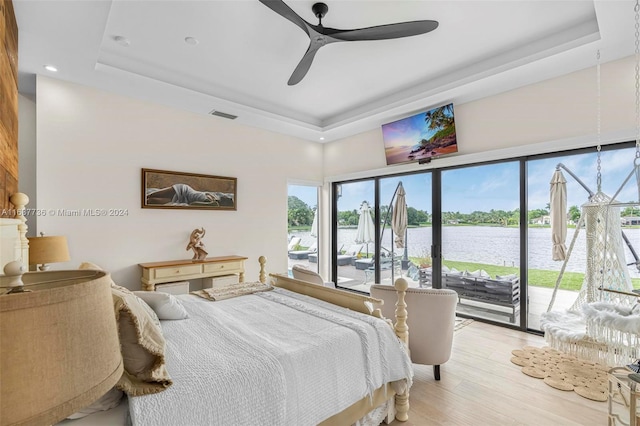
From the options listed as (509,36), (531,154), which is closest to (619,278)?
(531,154)

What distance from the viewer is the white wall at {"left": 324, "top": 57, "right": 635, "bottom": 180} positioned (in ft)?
9.96

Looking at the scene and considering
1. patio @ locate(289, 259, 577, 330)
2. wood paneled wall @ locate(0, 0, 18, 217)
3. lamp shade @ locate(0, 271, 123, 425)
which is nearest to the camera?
lamp shade @ locate(0, 271, 123, 425)

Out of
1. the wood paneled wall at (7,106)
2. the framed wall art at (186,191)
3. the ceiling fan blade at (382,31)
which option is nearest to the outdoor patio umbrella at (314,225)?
the framed wall art at (186,191)

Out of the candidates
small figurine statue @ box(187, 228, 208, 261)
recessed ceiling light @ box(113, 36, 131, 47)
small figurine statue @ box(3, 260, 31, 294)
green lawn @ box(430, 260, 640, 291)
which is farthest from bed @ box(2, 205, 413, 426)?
green lawn @ box(430, 260, 640, 291)

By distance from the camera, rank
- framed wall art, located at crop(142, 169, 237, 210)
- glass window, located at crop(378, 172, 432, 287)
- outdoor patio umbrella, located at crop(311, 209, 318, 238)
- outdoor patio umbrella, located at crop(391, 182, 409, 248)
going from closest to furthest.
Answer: framed wall art, located at crop(142, 169, 237, 210)
glass window, located at crop(378, 172, 432, 287)
outdoor patio umbrella, located at crop(391, 182, 409, 248)
outdoor patio umbrella, located at crop(311, 209, 318, 238)

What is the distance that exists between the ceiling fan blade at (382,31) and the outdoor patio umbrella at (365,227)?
11.3ft

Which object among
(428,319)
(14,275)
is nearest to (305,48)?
(428,319)

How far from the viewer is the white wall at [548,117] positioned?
3035mm

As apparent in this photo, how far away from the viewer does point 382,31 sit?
243 cm

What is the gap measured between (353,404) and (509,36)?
3603 mm

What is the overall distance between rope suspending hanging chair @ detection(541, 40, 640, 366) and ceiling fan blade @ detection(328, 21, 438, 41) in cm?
161

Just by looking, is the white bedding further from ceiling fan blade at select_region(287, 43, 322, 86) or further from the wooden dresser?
ceiling fan blade at select_region(287, 43, 322, 86)

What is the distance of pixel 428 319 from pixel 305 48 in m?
2.97

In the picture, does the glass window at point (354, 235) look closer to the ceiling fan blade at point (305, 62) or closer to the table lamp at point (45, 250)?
the ceiling fan blade at point (305, 62)
